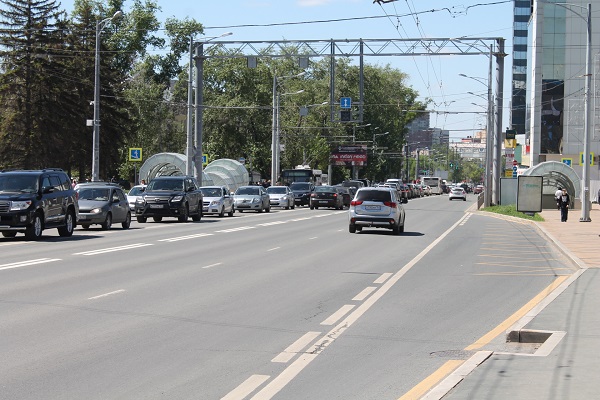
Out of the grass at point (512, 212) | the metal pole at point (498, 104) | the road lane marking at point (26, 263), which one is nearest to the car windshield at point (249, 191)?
the grass at point (512, 212)

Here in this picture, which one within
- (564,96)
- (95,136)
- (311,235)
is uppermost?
(564,96)

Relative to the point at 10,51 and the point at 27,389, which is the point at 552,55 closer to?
the point at 10,51

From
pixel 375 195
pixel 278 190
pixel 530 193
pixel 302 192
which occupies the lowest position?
pixel 302 192

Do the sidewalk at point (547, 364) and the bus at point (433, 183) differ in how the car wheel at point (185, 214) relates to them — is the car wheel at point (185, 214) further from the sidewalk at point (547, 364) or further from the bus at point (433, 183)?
the bus at point (433, 183)

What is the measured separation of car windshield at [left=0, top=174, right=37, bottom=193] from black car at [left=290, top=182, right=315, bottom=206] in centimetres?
4444

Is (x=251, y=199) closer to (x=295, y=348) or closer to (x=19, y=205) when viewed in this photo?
(x=19, y=205)

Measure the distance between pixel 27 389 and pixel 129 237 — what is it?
21.5m

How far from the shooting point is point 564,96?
3666 inches

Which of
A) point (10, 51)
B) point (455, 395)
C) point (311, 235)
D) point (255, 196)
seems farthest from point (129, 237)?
point (10, 51)

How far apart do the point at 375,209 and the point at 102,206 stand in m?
9.83

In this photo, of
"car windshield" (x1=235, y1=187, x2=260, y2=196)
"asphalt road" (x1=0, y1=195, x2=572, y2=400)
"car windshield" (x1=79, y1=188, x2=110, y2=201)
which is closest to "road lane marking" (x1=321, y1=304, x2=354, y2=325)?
"asphalt road" (x1=0, y1=195, x2=572, y2=400)

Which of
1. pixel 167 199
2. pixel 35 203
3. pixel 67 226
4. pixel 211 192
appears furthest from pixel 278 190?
pixel 35 203

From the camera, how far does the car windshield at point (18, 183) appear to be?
90.1 ft

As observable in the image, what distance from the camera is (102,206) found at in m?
33.8
